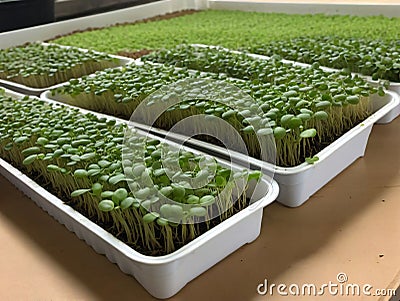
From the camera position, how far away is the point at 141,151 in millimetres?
1056

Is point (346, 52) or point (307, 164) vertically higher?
point (346, 52)

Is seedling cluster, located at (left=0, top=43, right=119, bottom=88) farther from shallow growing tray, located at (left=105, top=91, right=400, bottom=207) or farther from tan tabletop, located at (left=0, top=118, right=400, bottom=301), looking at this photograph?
tan tabletop, located at (left=0, top=118, right=400, bottom=301)

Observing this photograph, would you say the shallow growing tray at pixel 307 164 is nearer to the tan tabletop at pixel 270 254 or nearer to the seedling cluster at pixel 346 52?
the tan tabletop at pixel 270 254

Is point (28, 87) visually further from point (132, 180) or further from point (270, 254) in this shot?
point (270, 254)

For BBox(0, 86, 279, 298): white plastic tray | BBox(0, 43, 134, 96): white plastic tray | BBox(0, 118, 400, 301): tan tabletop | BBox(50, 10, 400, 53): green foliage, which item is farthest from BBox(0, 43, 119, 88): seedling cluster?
BBox(0, 86, 279, 298): white plastic tray

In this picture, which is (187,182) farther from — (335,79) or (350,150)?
(335,79)

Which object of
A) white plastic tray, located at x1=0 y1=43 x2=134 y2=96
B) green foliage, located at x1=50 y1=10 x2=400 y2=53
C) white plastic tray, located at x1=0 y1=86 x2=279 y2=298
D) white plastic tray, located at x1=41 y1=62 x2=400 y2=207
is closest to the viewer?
white plastic tray, located at x1=0 y1=86 x2=279 y2=298

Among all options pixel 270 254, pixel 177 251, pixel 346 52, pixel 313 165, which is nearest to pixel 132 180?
pixel 177 251

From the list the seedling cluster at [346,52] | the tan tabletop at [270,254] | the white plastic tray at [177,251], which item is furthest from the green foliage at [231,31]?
the white plastic tray at [177,251]

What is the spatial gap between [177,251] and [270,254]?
9.2 inches

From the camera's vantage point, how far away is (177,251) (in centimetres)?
84

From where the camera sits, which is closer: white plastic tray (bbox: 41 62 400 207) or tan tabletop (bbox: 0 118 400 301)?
tan tabletop (bbox: 0 118 400 301)

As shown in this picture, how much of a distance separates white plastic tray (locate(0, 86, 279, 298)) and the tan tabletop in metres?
0.02

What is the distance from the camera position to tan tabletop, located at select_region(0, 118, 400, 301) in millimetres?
908
